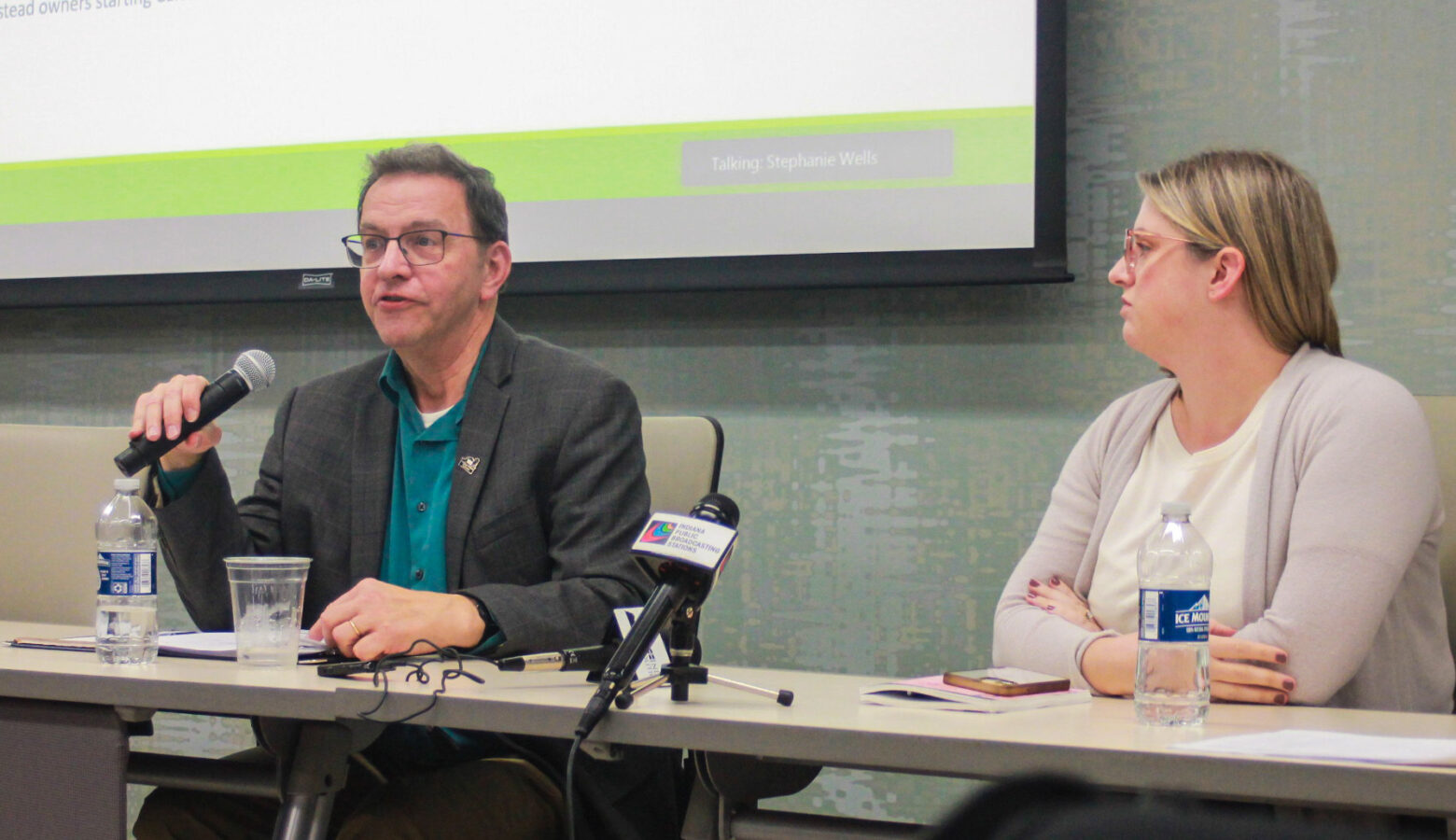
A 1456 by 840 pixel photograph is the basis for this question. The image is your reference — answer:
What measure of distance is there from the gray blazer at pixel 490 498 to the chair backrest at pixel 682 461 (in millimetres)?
94

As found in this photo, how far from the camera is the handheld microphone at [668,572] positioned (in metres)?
1.22

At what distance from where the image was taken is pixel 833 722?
119cm

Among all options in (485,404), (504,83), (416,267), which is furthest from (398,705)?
(504,83)

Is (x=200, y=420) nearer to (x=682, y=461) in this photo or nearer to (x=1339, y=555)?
(x=682, y=461)

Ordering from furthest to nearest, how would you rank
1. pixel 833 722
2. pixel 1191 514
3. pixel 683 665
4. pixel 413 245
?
1. pixel 413 245
2. pixel 1191 514
3. pixel 683 665
4. pixel 833 722

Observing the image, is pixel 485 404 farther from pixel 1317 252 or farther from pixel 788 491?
pixel 1317 252

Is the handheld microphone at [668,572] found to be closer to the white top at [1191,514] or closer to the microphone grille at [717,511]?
the microphone grille at [717,511]

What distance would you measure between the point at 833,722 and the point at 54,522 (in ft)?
5.28

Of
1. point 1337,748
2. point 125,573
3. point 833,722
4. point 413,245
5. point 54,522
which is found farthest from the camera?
point 54,522

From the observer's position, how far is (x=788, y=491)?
2.68 metres

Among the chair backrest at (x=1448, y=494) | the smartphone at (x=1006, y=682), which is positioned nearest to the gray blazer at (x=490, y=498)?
the smartphone at (x=1006, y=682)

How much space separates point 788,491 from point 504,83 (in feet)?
3.33

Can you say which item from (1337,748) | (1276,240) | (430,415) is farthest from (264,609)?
(1276,240)

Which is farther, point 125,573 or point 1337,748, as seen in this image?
point 125,573
